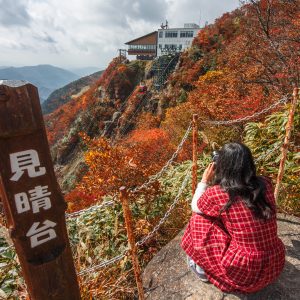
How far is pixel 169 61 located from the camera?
35.2 metres

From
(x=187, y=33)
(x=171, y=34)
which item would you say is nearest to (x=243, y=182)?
(x=187, y=33)

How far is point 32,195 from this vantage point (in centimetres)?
152

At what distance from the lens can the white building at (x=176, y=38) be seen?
4272cm

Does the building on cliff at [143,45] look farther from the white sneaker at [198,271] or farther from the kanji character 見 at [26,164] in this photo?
the kanji character 見 at [26,164]

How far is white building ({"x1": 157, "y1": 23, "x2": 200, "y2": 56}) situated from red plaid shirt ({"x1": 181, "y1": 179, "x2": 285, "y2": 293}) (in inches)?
1727

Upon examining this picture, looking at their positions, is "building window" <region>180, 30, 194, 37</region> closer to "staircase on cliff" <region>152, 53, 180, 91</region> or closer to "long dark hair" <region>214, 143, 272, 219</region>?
"staircase on cliff" <region>152, 53, 180, 91</region>

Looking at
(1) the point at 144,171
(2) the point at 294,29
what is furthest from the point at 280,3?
(1) the point at 144,171

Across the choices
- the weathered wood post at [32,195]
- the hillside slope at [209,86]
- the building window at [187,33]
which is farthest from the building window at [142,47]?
the weathered wood post at [32,195]

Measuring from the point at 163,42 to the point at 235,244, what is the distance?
46993mm

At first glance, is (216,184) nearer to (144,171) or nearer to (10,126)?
(10,126)

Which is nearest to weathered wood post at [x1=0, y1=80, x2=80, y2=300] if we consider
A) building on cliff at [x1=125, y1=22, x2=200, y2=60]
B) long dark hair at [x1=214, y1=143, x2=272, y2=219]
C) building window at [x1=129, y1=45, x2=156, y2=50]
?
long dark hair at [x1=214, y1=143, x2=272, y2=219]

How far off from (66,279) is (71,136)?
35099 mm

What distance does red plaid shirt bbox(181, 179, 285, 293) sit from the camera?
2.11m

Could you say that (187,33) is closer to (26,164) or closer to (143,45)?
(143,45)
